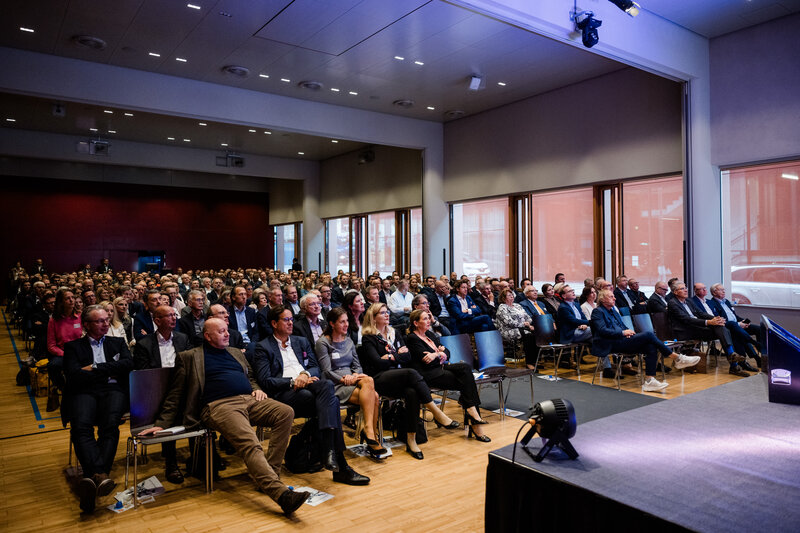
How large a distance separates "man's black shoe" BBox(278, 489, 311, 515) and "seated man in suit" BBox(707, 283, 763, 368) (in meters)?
6.33

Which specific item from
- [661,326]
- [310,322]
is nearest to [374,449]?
[310,322]

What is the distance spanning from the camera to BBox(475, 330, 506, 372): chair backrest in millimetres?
5117

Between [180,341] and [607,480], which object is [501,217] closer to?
[180,341]

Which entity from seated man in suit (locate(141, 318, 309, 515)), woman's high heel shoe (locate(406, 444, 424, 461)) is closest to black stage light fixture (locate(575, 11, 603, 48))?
woman's high heel shoe (locate(406, 444, 424, 461))

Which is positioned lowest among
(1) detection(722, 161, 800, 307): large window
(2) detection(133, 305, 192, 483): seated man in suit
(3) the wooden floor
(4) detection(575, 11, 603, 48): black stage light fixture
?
(3) the wooden floor

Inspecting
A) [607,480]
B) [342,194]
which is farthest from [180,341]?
[342,194]

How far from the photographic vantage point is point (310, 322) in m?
4.84

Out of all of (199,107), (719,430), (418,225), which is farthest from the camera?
(418,225)

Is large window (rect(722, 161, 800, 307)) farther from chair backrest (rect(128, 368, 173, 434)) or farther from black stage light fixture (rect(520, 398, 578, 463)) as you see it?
chair backrest (rect(128, 368, 173, 434))

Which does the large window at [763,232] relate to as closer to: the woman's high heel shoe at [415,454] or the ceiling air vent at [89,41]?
the woman's high heel shoe at [415,454]

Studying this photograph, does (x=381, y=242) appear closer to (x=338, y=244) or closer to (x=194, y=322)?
(x=338, y=244)

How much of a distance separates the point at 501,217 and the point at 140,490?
409 inches

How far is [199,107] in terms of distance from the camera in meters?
10.4

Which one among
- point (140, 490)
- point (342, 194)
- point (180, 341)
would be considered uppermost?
point (342, 194)
